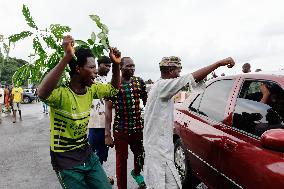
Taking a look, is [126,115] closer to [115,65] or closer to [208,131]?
[208,131]

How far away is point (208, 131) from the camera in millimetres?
4367

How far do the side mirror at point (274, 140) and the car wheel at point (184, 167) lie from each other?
2277mm

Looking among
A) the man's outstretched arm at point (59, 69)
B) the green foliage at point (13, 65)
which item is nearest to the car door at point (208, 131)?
the man's outstretched arm at point (59, 69)

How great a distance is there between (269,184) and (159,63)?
164 cm

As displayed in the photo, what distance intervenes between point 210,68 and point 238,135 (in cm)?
78

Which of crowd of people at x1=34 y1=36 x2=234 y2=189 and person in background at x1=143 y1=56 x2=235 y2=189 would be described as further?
person in background at x1=143 y1=56 x2=235 y2=189

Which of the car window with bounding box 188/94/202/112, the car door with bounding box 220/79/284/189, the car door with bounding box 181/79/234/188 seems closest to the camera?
the car door with bounding box 220/79/284/189

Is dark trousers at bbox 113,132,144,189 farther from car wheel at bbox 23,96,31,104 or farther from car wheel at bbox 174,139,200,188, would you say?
car wheel at bbox 23,96,31,104

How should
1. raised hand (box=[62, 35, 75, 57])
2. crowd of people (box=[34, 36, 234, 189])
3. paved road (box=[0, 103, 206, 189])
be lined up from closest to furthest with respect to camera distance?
raised hand (box=[62, 35, 75, 57]) → crowd of people (box=[34, 36, 234, 189]) → paved road (box=[0, 103, 206, 189])

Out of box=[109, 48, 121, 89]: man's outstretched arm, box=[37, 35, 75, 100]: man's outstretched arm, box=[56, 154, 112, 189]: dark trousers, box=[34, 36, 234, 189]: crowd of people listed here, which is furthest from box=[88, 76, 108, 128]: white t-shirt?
box=[37, 35, 75, 100]: man's outstretched arm

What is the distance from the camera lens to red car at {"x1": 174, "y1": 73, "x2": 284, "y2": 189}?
122 inches

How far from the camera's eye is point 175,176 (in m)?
3.97

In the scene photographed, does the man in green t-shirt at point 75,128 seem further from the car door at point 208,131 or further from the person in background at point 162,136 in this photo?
the car door at point 208,131

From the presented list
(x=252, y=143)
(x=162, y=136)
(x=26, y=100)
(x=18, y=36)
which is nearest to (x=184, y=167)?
(x=162, y=136)
